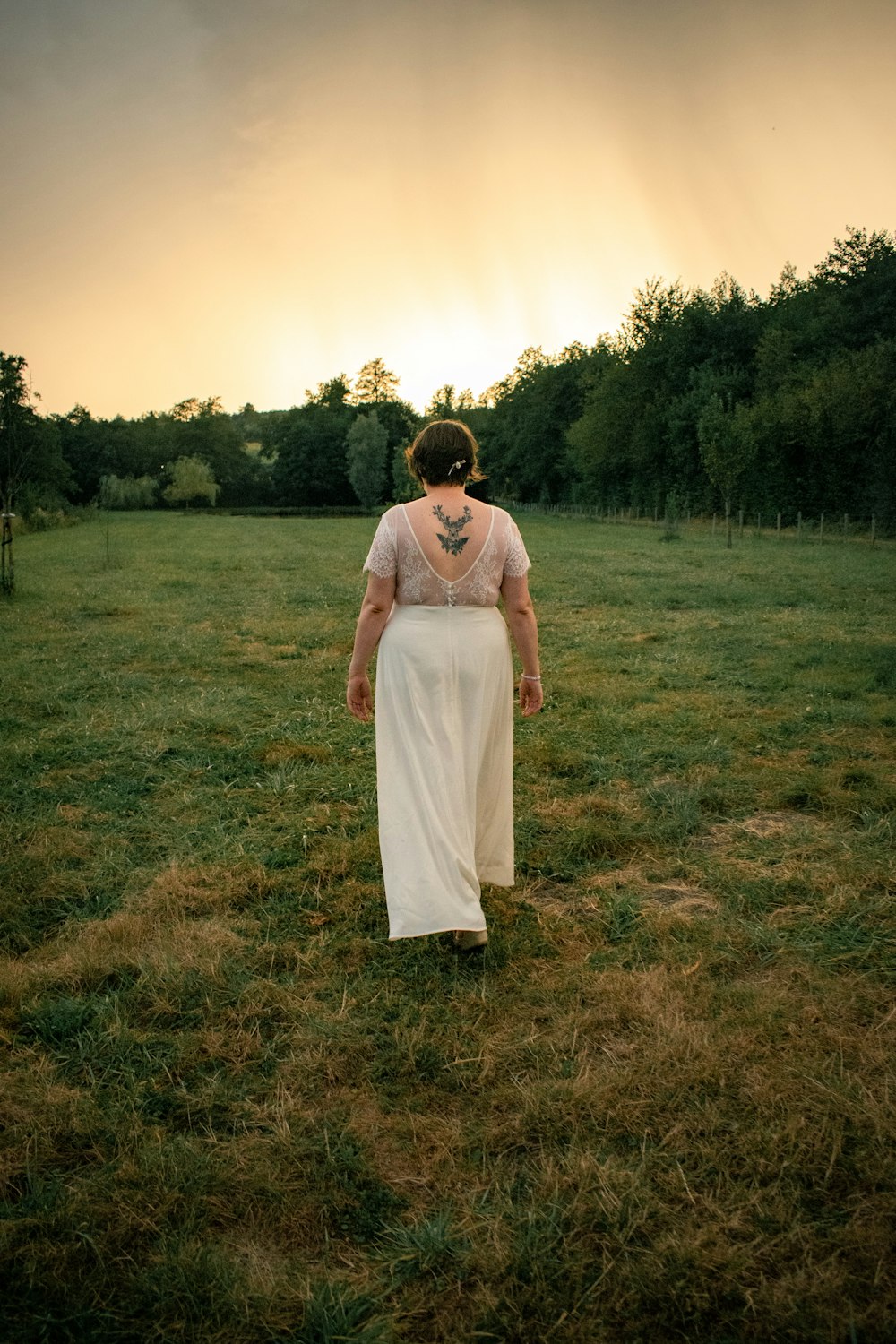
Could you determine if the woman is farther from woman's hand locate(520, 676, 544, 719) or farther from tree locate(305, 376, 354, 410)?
tree locate(305, 376, 354, 410)

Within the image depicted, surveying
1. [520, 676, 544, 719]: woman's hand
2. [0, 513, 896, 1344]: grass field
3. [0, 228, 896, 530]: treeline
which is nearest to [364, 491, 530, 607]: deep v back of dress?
[520, 676, 544, 719]: woman's hand

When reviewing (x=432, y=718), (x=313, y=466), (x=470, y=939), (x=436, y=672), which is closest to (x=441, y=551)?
(x=436, y=672)

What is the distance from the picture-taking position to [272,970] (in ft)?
12.2

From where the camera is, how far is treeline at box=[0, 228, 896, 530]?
120 feet

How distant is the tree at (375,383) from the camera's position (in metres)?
111

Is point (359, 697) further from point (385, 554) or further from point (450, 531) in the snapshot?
point (450, 531)

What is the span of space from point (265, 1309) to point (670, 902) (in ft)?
9.54

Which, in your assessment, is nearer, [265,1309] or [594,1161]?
[265,1309]

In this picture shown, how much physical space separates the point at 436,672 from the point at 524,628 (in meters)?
0.59

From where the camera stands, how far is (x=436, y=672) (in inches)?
148

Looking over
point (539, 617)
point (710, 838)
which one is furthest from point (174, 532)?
point (710, 838)

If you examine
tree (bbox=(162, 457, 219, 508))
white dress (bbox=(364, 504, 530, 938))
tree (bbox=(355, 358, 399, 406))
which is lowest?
white dress (bbox=(364, 504, 530, 938))

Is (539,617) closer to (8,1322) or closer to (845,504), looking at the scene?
(8,1322)

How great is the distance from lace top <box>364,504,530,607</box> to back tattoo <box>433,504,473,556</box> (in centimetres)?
10
